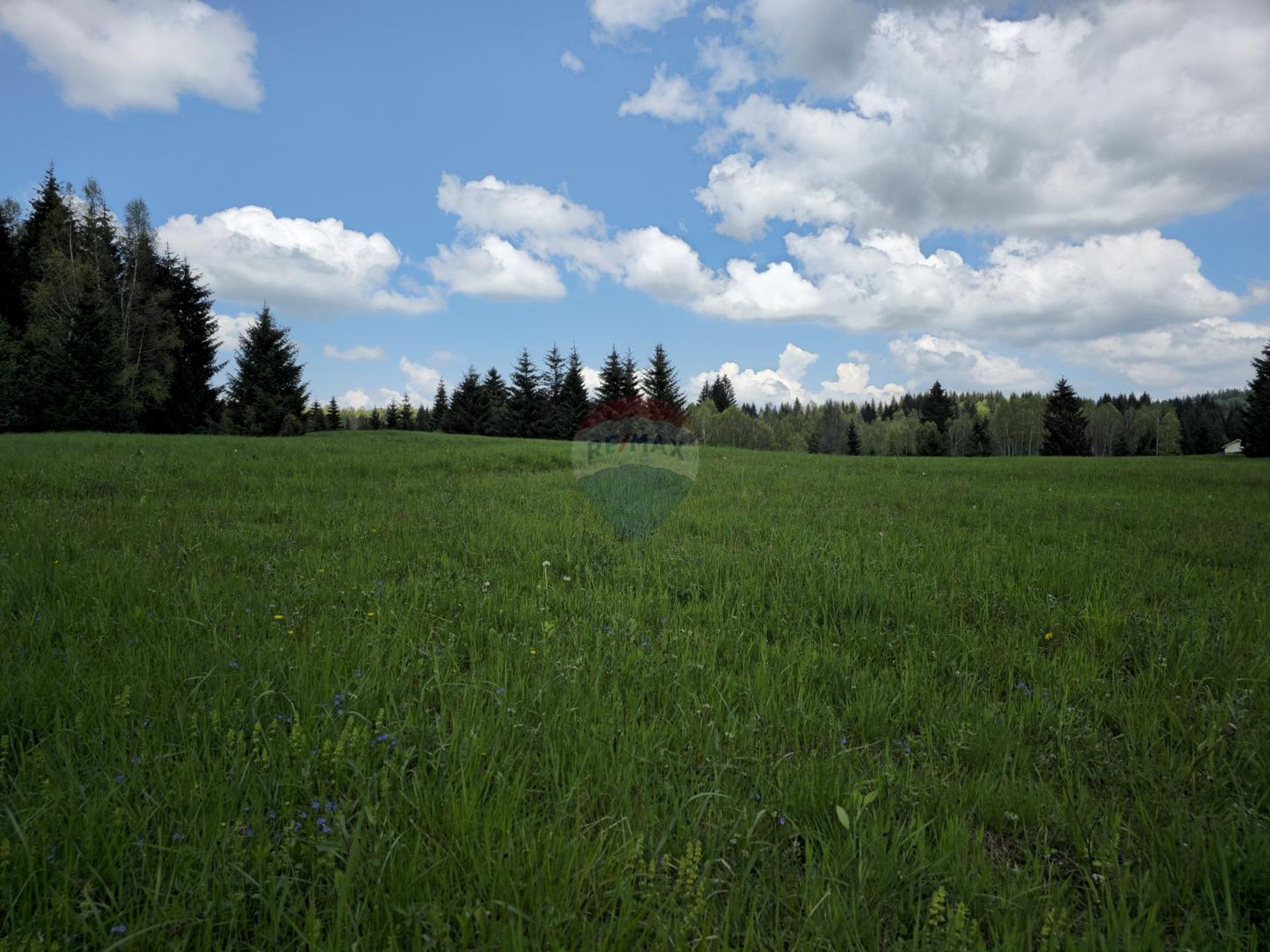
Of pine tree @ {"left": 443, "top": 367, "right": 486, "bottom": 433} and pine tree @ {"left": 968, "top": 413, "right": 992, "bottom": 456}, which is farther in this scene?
pine tree @ {"left": 968, "top": 413, "right": 992, "bottom": 456}

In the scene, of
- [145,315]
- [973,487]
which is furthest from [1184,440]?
[145,315]

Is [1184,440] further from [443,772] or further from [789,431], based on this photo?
[443,772]

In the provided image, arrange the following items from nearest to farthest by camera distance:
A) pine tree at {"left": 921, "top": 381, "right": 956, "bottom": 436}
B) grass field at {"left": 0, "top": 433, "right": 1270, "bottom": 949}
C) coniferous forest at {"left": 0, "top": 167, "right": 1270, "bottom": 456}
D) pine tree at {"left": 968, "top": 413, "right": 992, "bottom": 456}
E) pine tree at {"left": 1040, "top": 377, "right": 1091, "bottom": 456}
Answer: grass field at {"left": 0, "top": 433, "right": 1270, "bottom": 949} → coniferous forest at {"left": 0, "top": 167, "right": 1270, "bottom": 456} → pine tree at {"left": 1040, "top": 377, "right": 1091, "bottom": 456} → pine tree at {"left": 968, "top": 413, "right": 992, "bottom": 456} → pine tree at {"left": 921, "top": 381, "right": 956, "bottom": 436}

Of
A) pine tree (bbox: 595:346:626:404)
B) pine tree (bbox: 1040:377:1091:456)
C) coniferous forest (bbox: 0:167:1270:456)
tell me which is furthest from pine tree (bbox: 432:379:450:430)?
pine tree (bbox: 1040:377:1091:456)

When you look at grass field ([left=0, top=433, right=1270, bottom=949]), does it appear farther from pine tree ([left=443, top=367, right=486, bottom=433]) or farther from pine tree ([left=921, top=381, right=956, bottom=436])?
pine tree ([left=921, top=381, right=956, bottom=436])

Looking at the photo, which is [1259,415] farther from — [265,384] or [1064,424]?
[265,384]

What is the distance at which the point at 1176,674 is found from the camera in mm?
3576

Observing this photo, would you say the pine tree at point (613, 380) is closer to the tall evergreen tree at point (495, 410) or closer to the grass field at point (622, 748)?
the tall evergreen tree at point (495, 410)

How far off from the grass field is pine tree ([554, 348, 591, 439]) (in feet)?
192

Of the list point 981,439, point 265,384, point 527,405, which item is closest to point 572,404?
point 527,405

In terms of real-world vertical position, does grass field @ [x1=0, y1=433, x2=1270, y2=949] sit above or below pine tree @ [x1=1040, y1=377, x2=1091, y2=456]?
below

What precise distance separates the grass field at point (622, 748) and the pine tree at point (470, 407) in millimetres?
68118

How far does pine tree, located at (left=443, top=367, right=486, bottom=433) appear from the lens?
238 feet

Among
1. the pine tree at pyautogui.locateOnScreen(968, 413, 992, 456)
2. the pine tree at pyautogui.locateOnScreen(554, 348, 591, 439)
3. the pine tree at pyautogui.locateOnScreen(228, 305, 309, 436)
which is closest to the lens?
the pine tree at pyautogui.locateOnScreen(228, 305, 309, 436)
